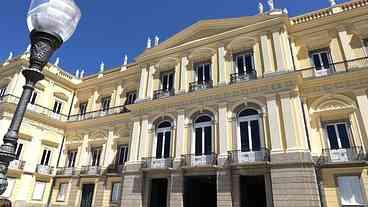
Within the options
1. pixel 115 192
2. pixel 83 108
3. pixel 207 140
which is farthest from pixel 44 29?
pixel 83 108

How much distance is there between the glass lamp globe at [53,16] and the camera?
3779 mm

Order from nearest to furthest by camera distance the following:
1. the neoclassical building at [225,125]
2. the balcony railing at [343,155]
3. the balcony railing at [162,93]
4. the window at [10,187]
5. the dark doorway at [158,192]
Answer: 1. the balcony railing at [343,155]
2. the neoclassical building at [225,125]
3. the dark doorway at [158,192]
4. the balcony railing at [162,93]
5. the window at [10,187]

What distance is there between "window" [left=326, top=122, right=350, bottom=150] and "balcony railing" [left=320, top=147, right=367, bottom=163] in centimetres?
40

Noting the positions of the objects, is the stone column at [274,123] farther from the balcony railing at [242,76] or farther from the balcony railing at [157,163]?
the balcony railing at [157,163]

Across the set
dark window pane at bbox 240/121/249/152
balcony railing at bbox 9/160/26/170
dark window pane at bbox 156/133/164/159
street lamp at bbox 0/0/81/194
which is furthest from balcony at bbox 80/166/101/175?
street lamp at bbox 0/0/81/194

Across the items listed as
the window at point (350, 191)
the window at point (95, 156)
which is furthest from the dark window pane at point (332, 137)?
the window at point (95, 156)

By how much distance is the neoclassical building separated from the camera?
1086 cm

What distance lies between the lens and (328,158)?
1076 centimetres

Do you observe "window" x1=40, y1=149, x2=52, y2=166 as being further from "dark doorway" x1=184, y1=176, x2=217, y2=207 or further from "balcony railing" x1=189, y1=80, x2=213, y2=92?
"balcony railing" x1=189, y1=80, x2=213, y2=92

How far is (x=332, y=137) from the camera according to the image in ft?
37.8

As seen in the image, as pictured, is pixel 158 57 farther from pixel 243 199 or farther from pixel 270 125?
pixel 243 199

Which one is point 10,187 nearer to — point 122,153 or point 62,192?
point 62,192

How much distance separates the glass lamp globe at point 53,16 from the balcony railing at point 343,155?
10.7m

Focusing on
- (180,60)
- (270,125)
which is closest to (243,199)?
(270,125)
